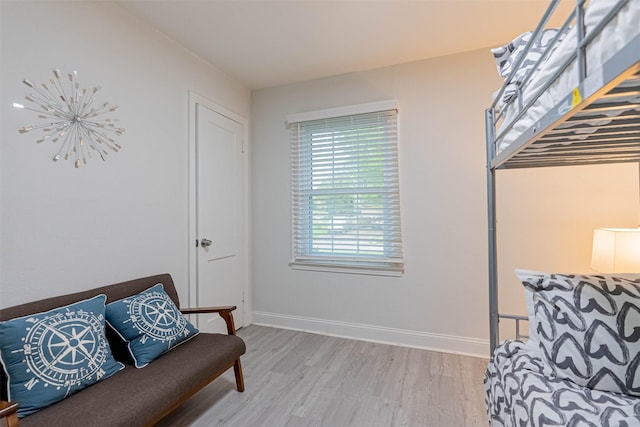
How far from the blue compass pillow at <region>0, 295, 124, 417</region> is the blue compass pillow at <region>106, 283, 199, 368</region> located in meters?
0.11

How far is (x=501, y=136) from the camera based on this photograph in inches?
56.3

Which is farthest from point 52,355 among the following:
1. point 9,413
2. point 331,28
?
point 331,28

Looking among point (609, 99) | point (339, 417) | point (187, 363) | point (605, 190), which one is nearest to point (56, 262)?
point (187, 363)

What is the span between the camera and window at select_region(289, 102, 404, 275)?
2783 mm

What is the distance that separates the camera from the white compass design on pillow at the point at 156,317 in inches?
65.1

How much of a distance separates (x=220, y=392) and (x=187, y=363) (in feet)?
1.89

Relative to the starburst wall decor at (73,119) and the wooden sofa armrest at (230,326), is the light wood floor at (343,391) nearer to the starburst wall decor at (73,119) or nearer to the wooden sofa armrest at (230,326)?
the wooden sofa armrest at (230,326)

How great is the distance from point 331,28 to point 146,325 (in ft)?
7.78

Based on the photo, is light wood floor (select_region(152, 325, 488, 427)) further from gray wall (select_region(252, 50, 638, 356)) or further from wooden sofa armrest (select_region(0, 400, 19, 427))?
wooden sofa armrest (select_region(0, 400, 19, 427))

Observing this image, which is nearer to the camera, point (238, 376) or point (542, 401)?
point (542, 401)

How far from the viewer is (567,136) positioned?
3.57 feet

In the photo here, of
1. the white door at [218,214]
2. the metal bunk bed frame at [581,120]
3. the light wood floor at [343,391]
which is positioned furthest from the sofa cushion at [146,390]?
the metal bunk bed frame at [581,120]

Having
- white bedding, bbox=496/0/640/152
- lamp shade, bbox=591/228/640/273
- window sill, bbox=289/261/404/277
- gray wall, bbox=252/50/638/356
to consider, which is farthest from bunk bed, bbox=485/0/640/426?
window sill, bbox=289/261/404/277

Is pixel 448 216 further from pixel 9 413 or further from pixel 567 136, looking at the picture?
pixel 9 413
